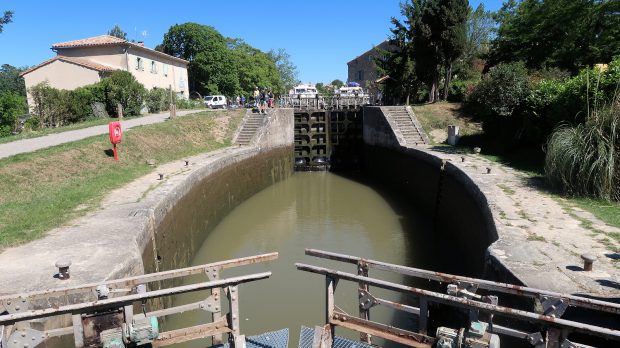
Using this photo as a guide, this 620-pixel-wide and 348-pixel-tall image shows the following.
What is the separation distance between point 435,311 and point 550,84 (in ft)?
27.6

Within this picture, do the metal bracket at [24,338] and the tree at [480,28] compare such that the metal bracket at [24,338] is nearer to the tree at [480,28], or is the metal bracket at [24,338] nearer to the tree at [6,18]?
the tree at [6,18]

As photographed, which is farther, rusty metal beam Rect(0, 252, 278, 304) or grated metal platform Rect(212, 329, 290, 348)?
grated metal platform Rect(212, 329, 290, 348)

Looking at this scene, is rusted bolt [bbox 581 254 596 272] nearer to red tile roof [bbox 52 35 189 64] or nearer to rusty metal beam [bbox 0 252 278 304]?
rusty metal beam [bbox 0 252 278 304]

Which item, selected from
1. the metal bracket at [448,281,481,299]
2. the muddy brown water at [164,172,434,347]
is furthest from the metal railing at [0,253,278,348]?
the muddy brown water at [164,172,434,347]

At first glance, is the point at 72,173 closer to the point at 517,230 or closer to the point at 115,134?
the point at 115,134

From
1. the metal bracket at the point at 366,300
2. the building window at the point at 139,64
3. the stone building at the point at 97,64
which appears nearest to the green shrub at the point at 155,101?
the stone building at the point at 97,64

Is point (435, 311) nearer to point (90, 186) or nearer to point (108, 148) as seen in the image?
point (90, 186)

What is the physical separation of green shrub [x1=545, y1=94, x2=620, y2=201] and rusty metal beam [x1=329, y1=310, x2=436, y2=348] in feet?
18.4

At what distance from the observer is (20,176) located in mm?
8648

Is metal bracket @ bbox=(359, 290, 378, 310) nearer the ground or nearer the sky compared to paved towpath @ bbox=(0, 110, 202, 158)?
nearer the ground

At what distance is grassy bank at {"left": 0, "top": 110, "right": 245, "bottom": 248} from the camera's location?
6.73m

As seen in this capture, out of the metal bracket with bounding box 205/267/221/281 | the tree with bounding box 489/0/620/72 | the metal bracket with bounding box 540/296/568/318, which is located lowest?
the metal bracket with bounding box 540/296/568/318

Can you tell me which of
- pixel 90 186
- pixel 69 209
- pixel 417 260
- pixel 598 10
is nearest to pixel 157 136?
pixel 90 186

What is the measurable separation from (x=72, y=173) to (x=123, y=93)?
12.1 m
